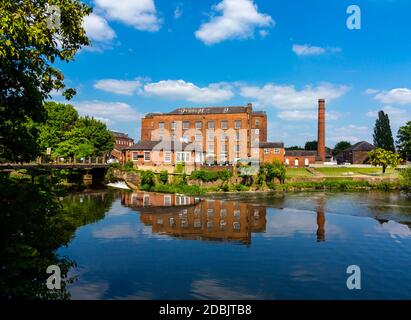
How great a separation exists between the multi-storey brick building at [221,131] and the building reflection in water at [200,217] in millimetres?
32617

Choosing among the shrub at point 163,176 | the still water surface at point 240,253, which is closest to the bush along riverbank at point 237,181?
the shrub at point 163,176

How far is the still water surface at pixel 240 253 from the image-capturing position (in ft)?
50.3

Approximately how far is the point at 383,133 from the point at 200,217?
316ft

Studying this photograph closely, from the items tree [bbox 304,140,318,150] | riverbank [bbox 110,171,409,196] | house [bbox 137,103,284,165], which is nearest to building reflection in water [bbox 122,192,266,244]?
riverbank [bbox 110,171,409,196]

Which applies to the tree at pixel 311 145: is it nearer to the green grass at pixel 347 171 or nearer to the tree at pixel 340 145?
the tree at pixel 340 145

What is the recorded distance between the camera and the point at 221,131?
80.6 metres

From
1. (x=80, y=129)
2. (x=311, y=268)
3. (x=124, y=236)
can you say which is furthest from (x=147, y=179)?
(x=311, y=268)

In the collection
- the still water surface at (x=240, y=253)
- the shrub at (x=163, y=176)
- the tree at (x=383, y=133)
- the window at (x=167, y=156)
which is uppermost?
the tree at (x=383, y=133)

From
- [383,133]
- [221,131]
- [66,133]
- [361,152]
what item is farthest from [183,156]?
[383,133]

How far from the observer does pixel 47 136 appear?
195ft

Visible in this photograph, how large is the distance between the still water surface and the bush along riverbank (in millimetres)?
16917

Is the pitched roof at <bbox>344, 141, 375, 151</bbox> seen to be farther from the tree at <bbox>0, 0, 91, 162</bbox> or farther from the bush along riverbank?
the tree at <bbox>0, 0, 91, 162</bbox>
